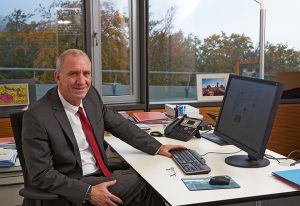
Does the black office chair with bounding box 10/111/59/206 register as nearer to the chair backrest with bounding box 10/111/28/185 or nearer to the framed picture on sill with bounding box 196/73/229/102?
the chair backrest with bounding box 10/111/28/185

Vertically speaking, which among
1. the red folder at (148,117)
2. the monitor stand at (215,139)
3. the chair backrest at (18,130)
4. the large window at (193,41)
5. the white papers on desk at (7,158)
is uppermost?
the large window at (193,41)

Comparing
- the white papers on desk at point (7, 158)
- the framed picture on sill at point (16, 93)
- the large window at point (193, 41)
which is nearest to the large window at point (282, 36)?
the large window at point (193, 41)

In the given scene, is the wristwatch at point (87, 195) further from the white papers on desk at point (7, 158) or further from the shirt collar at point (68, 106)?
the white papers on desk at point (7, 158)

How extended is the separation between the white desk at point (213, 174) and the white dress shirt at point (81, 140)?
0.69 ft

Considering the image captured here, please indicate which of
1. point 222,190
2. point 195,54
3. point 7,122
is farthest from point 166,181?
point 195,54

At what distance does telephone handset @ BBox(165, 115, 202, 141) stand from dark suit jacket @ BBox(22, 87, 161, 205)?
412 mm

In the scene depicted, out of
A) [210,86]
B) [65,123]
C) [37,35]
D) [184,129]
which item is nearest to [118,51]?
[37,35]

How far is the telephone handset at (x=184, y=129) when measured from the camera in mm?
2631

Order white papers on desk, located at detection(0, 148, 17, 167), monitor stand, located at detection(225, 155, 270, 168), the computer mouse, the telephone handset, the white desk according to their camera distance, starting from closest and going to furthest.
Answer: the white desk < the computer mouse < monitor stand, located at detection(225, 155, 270, 168) < white papers on desk, located at detection(0, 148, 17, 167) < the telephone handset

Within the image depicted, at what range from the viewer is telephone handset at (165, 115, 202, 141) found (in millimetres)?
2631

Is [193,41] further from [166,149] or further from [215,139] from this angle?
[166,149]

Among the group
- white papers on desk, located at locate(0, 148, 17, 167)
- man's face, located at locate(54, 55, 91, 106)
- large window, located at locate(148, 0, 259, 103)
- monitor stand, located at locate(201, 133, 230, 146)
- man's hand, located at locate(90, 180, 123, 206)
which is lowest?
man's hand, located at locate(90, 180, 123, 206)

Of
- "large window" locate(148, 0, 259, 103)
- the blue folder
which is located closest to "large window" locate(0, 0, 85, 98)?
"large window" locate(148, 0, 259, 103)

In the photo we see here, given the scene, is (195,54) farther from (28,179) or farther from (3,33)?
(28,179)
